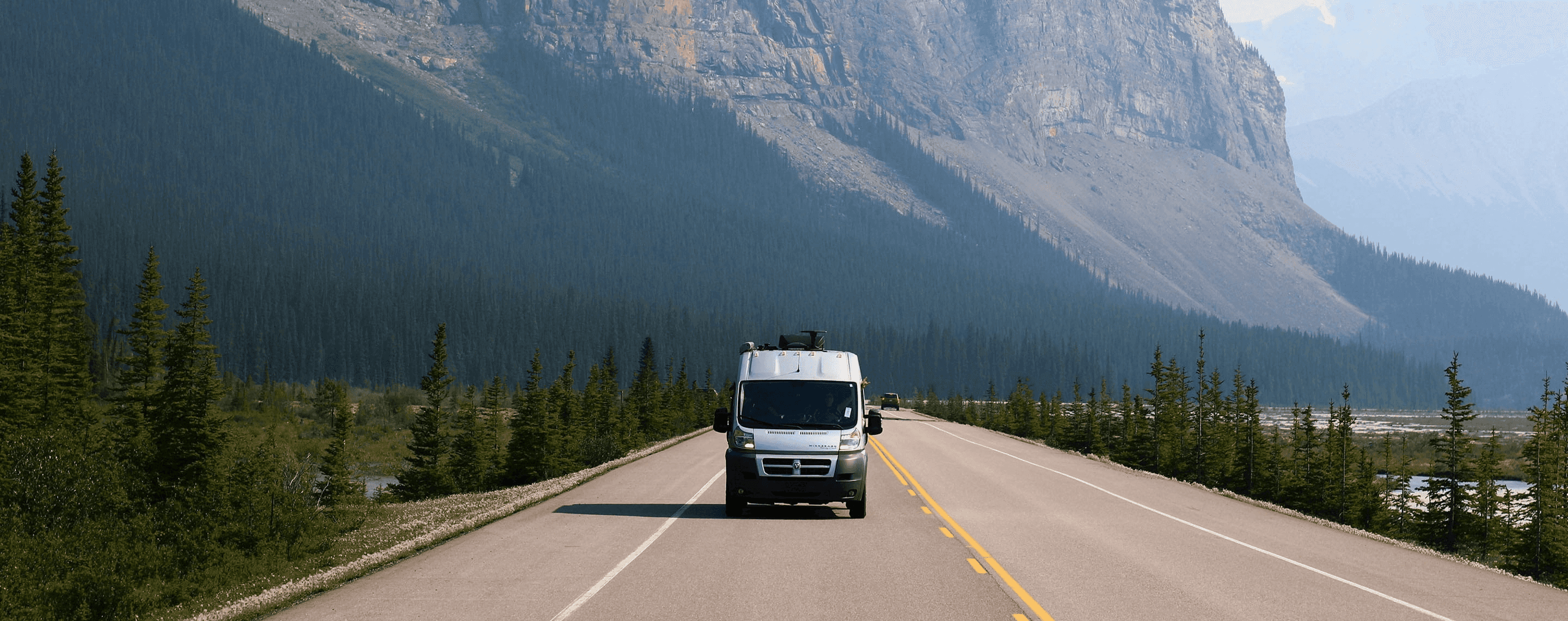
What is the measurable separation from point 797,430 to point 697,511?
2797 millimetres

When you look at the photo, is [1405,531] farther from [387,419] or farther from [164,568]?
[387,419]

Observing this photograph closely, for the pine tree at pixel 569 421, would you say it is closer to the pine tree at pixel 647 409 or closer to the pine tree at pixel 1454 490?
the pine tree at pixel 647 409

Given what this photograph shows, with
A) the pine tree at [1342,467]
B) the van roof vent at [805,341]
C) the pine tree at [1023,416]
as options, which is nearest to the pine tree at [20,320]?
the van roof vent at [805,341]

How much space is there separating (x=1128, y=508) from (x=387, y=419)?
88443mm

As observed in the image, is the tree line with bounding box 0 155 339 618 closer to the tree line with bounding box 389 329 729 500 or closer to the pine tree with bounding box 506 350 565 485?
the tree line with bounding box 389 329 729 500

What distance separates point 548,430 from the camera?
45781mm

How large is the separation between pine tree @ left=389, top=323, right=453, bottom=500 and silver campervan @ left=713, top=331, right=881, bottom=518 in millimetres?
28241

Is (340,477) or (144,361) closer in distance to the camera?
(144,361)

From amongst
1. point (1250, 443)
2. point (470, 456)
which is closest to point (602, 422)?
point (470, 456)

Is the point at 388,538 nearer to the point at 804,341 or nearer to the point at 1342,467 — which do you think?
the point at 804,341

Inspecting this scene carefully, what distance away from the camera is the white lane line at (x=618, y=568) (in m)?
10.9

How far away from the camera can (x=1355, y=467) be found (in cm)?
5772

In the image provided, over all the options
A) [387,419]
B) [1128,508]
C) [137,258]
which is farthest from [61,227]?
[137,258]

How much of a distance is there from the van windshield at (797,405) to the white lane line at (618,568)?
239 cm
